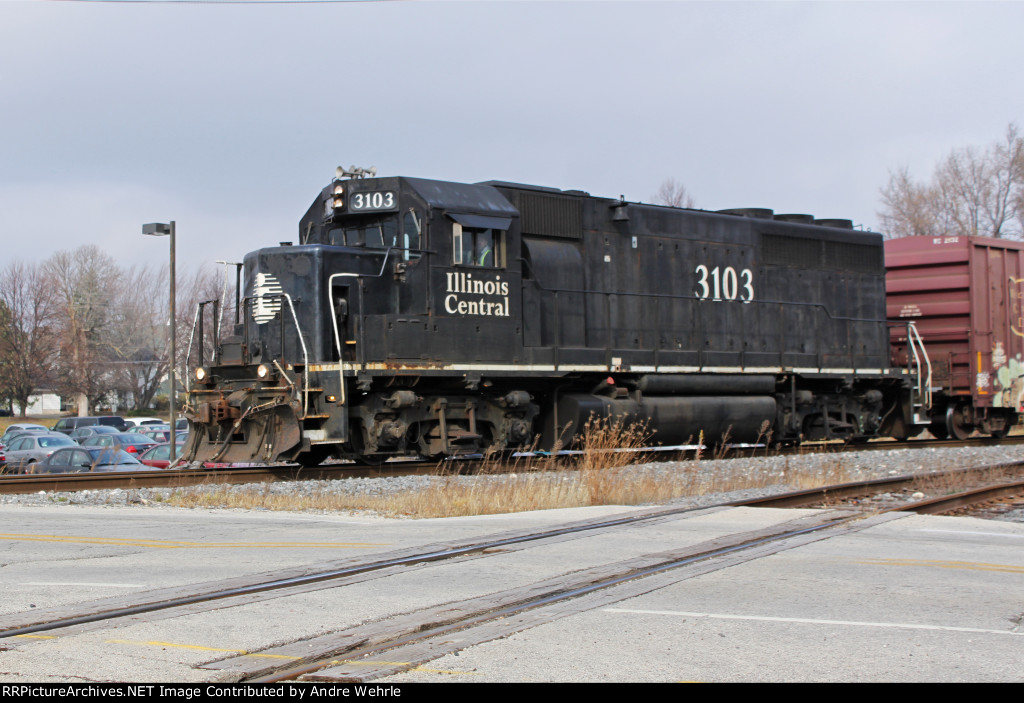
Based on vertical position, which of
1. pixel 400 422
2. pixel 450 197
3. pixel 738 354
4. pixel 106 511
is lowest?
pixel 106 511

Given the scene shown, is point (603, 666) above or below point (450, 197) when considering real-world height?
below

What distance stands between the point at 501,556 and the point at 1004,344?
15.7m

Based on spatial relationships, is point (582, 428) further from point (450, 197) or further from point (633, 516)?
point (633, 516)

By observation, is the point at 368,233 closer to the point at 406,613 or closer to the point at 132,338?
the point at 406,613

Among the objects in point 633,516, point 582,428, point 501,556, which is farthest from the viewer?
point 582,428

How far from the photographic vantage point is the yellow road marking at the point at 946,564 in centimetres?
603

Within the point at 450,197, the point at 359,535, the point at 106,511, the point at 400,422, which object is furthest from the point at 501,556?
the point at 450,197

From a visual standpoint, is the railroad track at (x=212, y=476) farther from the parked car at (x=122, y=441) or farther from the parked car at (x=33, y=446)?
the parked car at (x=122, y=441)

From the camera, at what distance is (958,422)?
63.9ft

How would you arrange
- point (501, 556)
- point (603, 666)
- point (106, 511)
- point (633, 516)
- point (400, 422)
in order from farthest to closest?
point (400, 422), point (106, 511), point (633, 516), point (501, 556), point (603, 666)

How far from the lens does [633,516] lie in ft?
27.9

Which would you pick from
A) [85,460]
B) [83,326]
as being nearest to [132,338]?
[83,326]

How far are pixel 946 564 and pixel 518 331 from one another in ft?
26.6

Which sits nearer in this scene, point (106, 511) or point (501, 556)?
point (501, 556)
